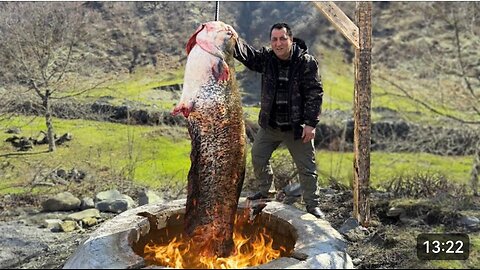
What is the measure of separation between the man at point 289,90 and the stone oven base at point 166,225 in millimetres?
723

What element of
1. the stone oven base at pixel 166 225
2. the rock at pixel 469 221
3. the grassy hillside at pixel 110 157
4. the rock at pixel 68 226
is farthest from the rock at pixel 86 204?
the rock at pixel 469 221

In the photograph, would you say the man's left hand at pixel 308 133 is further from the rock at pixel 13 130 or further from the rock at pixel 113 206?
the rock at pixel 13 130

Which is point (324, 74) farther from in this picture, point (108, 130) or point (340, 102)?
point (108, 130)

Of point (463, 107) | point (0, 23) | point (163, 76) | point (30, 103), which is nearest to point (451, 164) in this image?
point (463, 107)

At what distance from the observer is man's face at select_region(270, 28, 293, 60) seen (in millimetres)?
4445

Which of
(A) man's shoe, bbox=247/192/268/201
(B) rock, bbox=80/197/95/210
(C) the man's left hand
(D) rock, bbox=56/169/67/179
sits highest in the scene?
(C) the man's left hand

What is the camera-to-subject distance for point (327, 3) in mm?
5297

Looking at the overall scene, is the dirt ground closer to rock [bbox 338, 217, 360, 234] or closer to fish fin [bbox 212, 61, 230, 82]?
→ rock [bbox 338, 217, 360, 234]

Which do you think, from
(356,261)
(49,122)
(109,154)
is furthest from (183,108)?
(49,122)

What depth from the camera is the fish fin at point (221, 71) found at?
10.9ft

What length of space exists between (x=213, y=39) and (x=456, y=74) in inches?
418

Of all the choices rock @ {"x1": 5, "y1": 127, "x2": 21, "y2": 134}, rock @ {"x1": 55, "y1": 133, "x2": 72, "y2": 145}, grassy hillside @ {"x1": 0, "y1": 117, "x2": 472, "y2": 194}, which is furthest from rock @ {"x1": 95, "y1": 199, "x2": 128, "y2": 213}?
rock @ {"x1": 55, "y1": 133, "x2": 72, "y2": 145}

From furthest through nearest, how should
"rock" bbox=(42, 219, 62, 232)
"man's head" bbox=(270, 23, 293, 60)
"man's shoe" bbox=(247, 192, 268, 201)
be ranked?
"rock" bbox=(42, 219, 62, 232) < "man's shoe" bbox=(247, 192, 268, 201) < "man's head" bbox=(270, 23, 293, 60)

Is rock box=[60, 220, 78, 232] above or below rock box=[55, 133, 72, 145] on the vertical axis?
below
